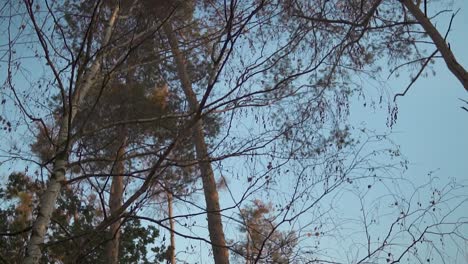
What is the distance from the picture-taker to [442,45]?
3.11 meters

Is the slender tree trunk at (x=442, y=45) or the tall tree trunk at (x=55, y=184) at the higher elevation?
the slender tree trunk at (x=442, y=45)

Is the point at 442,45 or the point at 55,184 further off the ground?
the point at 442,45

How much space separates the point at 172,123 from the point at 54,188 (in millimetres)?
1731

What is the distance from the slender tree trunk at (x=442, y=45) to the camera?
2.96 m

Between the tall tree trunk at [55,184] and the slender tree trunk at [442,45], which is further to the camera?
the slender tree trunk at [442,45]

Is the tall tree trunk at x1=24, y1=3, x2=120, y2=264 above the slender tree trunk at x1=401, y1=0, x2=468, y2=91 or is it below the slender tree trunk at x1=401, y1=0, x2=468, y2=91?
below

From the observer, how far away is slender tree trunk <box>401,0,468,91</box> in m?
2.96

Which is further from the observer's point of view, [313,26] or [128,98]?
[128,98]

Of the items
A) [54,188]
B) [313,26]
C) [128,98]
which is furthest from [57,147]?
[128,98]

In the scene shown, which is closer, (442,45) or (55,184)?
(55,184)

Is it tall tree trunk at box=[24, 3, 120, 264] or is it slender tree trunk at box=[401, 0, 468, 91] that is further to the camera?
slender tree trunk at box=[401, 0, 468, 91]

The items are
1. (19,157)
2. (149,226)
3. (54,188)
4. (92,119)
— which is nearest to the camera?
(54,188)

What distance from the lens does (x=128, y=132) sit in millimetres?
3910

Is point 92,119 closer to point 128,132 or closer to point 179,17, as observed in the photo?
point 128,132
